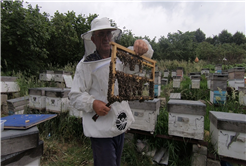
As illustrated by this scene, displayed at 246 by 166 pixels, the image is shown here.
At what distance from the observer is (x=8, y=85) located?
5145 mm

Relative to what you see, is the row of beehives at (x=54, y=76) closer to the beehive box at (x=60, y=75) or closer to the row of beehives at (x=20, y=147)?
the beehive box at (x=60, y=75)

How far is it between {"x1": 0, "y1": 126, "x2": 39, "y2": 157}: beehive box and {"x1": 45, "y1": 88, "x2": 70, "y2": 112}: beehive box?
215 centimetres

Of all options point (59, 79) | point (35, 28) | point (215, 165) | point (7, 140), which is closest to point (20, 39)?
point (35, 28)

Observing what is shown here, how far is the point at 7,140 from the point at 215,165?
2.98m

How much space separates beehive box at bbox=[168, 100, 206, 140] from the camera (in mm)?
2493

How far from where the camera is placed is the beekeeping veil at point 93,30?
4.39ft

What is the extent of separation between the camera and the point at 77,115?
3.61 meters

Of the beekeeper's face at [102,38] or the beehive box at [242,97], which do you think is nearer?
the beekeeper's face at [102,38]

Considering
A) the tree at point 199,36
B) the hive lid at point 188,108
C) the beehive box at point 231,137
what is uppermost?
the tree at point 199,36

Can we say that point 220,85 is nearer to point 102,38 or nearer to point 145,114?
point 145,114

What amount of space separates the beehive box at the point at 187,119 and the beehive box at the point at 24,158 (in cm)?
214

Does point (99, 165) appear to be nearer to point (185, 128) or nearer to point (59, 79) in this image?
point (185, 128)

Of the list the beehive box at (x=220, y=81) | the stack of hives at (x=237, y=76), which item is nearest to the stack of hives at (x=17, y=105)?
the beehive box at (x=220, y=81)

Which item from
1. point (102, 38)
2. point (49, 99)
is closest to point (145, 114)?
point (102, 38)
